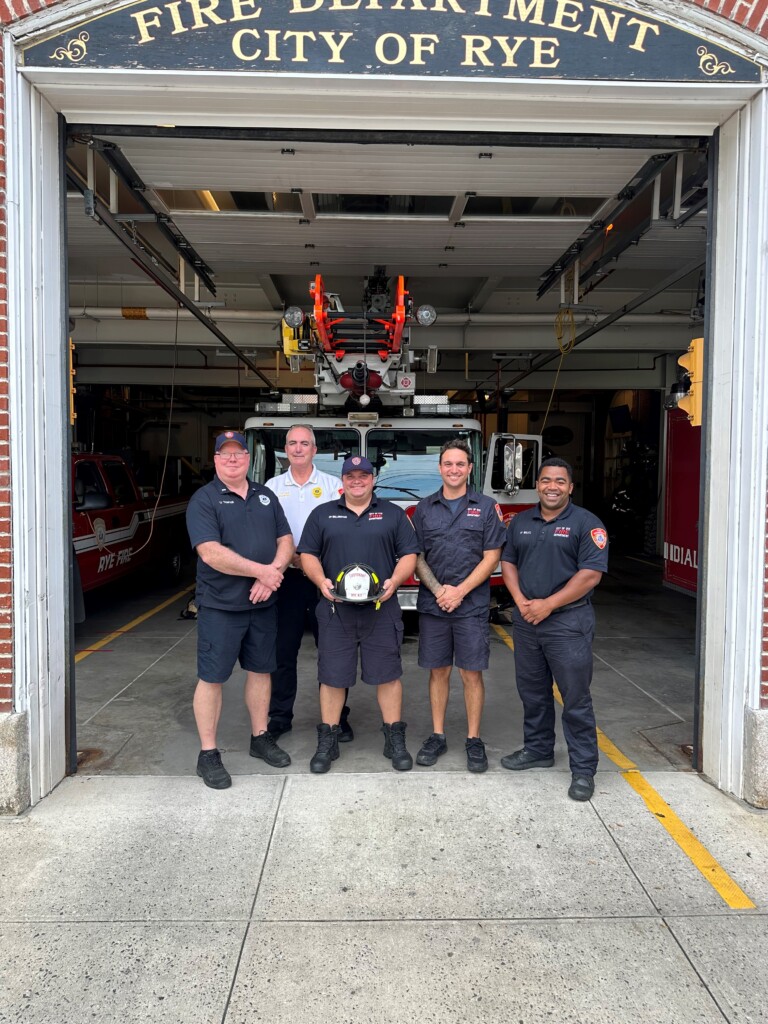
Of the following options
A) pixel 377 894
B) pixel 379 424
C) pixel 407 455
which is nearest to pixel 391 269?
pixel 379 424

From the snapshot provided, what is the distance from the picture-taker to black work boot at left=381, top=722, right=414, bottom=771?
13.3ft

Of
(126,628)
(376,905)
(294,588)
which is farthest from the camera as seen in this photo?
(126,628)

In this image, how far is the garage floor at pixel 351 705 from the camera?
4.32 metres

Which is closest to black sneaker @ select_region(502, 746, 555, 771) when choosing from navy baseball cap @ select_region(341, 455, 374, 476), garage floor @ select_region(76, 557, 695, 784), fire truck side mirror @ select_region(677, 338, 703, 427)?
garage floor @ select_region(76, 557, 695, 784)

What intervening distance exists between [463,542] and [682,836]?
1882mm

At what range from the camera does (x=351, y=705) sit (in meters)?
5.31

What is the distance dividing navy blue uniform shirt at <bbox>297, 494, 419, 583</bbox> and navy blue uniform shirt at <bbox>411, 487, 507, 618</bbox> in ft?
0.53

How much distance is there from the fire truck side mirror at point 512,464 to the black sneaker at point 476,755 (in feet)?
12.7

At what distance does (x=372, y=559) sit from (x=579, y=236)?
4603 millimetres

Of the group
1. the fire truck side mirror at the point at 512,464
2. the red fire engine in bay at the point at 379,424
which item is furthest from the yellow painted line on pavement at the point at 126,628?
the fire truck side mirror at the point at 512,464

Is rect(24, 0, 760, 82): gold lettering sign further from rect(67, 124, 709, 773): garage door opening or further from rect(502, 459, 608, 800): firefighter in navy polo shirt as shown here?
rect(502, 459, 608, 800): firefighter in navy polo shirt

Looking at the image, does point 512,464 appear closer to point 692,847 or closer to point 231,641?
point 231,641

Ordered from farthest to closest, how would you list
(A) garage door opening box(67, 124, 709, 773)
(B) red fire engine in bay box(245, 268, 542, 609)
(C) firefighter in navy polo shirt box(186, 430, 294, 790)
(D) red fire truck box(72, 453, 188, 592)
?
(D) red fire truck box(72, 453, 188, 592), (B) red fire engine in bay box(245, 268, 542, 609), (A) garage door opening box(67, 124, 709, 773), (C) firefighter in navy polo shirt box(186, 430, 294, 790)

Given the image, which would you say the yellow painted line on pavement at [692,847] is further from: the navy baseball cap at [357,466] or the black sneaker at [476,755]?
the navy baseball cap at [357,466]
